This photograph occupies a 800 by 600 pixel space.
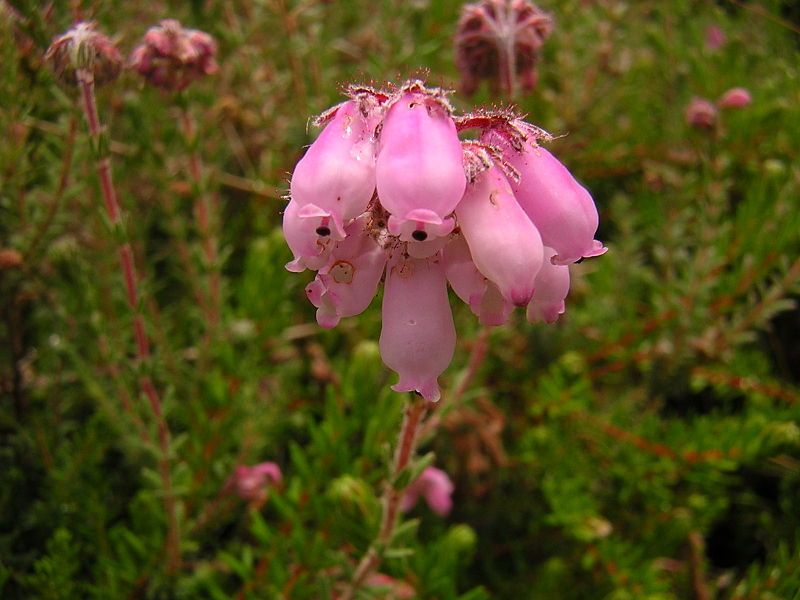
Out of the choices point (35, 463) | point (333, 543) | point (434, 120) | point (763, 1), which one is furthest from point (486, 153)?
point (763, 1)

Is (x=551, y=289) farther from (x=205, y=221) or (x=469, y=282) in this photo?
(x=205, y=221)

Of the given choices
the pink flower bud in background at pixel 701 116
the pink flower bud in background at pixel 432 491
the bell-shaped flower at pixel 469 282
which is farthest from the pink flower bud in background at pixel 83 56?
the pink flower bud in background at pixel 701 116

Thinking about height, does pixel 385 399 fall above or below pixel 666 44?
below

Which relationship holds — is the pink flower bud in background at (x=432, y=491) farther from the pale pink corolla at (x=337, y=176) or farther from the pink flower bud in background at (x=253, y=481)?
the pale pink corolla at (x=337, y=176)

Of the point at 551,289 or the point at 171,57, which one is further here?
the point at 171,57

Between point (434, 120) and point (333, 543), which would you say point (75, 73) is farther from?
point (333, 543)

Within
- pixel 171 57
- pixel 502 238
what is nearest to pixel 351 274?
pixel 502 238

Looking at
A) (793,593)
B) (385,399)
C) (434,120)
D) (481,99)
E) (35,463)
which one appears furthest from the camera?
(481,99)
